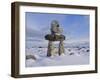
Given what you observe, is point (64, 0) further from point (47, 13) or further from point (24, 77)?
point (24, 77)

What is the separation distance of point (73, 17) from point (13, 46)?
1.81ft

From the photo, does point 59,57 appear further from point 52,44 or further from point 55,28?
point 55,28

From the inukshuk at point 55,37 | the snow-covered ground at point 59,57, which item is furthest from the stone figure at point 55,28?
the snow-covered ground at point 59,57

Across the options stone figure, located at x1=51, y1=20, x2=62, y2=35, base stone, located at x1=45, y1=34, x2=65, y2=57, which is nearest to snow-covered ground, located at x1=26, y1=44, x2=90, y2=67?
base stone, located at x1=45, y1=34, x2=65, y2=57

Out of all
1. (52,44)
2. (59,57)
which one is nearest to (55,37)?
(52,44)

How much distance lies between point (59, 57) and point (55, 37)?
16cm

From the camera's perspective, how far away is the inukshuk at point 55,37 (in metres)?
1.85

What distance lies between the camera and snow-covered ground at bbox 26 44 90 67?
70.3 inches

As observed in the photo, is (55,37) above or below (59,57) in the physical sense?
above

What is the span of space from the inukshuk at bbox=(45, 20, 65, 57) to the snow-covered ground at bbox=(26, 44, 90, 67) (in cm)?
4

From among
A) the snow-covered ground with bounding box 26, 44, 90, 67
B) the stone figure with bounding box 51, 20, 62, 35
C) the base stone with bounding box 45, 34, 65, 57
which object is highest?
the stone figure with bounding box 51, 20, 62, 35

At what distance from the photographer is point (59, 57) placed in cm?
Result: 188

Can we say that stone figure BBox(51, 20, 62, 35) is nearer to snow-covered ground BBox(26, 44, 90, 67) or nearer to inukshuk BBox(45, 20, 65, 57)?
inukshuk BBox(45, 20, 65, 57)

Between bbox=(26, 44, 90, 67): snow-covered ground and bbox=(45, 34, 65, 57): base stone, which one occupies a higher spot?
bbox=(45, 34, 65, 57): base stone
